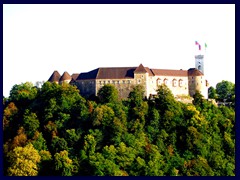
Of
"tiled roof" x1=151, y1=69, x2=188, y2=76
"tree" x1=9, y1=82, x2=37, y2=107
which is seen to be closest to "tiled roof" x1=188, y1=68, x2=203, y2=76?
"tiled roof" x1=151, y1=69, x2=188, y2=76

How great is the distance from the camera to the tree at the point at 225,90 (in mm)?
61031

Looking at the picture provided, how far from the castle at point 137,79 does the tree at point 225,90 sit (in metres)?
4.18

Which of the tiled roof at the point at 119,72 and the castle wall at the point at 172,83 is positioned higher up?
the tiled roof at the point at 119,72

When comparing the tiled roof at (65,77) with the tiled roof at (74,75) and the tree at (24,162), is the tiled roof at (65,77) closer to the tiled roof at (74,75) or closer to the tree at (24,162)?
the tiled roof at (74,75)

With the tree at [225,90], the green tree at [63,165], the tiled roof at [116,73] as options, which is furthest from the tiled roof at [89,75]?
the tree at [225,90]

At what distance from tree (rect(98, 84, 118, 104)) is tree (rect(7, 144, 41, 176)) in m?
8.49

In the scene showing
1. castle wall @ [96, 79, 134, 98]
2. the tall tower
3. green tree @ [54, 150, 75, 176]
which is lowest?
green tree @ [54, 150, 75, 176]

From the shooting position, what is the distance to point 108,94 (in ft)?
166

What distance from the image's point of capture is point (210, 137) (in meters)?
48.5

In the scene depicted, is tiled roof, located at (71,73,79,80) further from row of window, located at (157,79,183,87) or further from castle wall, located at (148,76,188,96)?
row of window, located at (157,79,183,87)

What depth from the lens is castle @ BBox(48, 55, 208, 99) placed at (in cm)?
5400

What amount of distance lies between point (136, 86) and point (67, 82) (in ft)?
23.4
